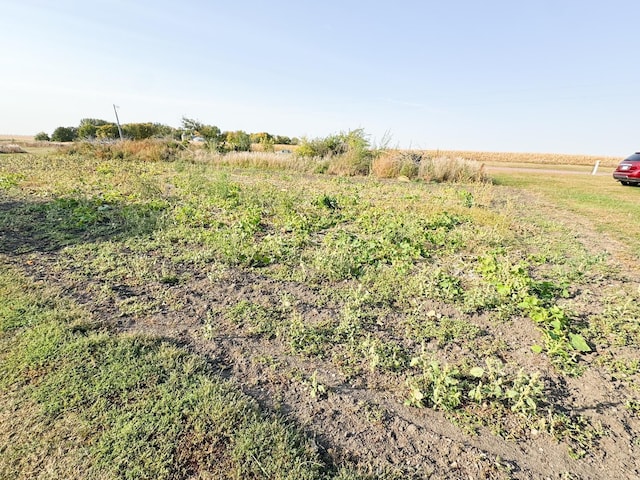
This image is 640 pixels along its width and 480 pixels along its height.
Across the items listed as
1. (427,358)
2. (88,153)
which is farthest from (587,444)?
(88,153)

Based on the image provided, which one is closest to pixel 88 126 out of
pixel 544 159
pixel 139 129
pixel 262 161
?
pixel 139 129

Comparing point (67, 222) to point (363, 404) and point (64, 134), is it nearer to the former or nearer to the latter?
point (363, 404)

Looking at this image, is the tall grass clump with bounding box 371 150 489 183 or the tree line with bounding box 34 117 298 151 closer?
the tall grass clump with bounding box 371 150 489 183

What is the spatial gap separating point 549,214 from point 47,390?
31.5ft

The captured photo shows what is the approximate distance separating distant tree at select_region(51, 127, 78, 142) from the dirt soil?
2023 inches

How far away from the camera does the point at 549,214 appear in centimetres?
771

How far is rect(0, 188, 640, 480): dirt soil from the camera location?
1743 mm

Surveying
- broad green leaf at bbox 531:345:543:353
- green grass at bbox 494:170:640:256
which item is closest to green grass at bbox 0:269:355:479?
broad green leaf at bbox 531:345:543:353

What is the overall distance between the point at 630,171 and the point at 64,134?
5688 cm

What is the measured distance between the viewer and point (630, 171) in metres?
13.4

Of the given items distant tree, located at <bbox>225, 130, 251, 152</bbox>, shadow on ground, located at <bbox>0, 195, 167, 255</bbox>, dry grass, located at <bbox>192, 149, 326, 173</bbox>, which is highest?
distant tree, located at <bbox>225, 130, 251, 152</bbox>

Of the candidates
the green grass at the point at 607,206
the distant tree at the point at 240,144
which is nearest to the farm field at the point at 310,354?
the green grass at the point at 607,206

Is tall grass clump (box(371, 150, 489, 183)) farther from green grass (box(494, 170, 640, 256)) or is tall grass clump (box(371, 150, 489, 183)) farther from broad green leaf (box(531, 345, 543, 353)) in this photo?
broad green leaf (box(531, 345, 543, 353))

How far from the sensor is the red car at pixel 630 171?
43.5 ft
